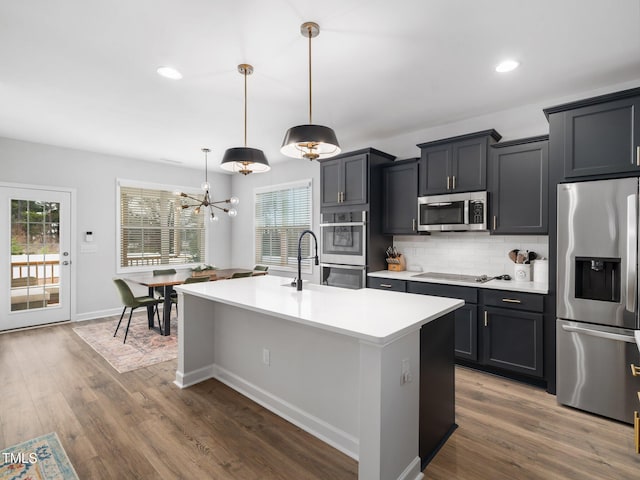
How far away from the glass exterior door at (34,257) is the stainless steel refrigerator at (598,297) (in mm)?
6357

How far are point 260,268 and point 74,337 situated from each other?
2.73 meters

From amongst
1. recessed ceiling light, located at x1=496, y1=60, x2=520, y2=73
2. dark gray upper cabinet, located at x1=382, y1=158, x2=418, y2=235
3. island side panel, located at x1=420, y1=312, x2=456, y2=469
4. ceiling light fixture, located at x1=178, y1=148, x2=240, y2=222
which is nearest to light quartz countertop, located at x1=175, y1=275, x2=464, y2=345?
island side panel, located at x1=420, y1=312, x2=456, y2=469

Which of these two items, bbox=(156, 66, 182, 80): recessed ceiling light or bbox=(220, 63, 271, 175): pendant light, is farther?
bbox=(156, 66, 182, 80): recessed ceiling light

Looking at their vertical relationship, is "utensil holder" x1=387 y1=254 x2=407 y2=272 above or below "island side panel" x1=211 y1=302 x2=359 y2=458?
above

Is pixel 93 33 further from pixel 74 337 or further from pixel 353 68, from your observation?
pixel 74 337

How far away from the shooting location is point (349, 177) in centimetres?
440

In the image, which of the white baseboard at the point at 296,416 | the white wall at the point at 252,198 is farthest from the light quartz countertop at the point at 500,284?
the white wall at the point at 252,198

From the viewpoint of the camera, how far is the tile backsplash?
356 centimetres

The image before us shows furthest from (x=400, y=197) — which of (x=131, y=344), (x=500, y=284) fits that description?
(x=131, y=344)

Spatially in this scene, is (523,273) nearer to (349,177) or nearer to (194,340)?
(349,177)

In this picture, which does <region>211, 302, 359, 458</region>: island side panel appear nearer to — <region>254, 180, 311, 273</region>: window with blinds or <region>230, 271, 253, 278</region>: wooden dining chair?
<region>230, 271, 253, 278</region>: wooden dining chair

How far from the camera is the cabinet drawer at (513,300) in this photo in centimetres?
295

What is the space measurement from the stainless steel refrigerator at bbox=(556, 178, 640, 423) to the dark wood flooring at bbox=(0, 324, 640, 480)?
0.69 ft

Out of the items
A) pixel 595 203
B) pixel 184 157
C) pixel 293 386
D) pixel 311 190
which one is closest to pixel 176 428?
pixel 293 386
